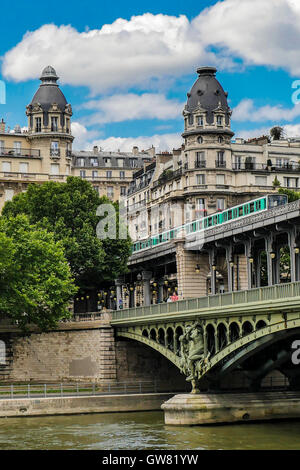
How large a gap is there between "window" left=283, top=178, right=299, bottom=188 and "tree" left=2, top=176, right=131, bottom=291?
31809 millimetres

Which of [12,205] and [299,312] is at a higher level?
[12,205]

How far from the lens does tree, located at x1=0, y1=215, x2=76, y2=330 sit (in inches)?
3430

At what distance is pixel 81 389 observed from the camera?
83.9 metres

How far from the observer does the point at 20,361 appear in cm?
9300

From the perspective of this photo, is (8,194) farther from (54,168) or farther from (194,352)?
(194,352)

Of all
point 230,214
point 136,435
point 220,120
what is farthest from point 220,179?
point 136,435

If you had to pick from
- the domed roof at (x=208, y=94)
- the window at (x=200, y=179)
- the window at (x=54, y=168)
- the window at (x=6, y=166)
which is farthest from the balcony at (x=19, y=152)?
the window at (x=200, y=179)

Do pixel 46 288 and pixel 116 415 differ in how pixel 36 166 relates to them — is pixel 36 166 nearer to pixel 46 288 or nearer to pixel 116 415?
pixel 46 288

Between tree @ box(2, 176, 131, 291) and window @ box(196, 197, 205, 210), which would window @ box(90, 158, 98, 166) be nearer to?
window @ box(196, 197, 205, 210)

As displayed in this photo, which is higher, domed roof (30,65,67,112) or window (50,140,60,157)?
domed roof (30,65,67,112)

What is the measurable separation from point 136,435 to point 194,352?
7.33 m

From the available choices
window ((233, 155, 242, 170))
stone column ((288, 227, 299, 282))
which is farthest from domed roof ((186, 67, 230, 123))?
stone column ((288, 227, 299, 282))
